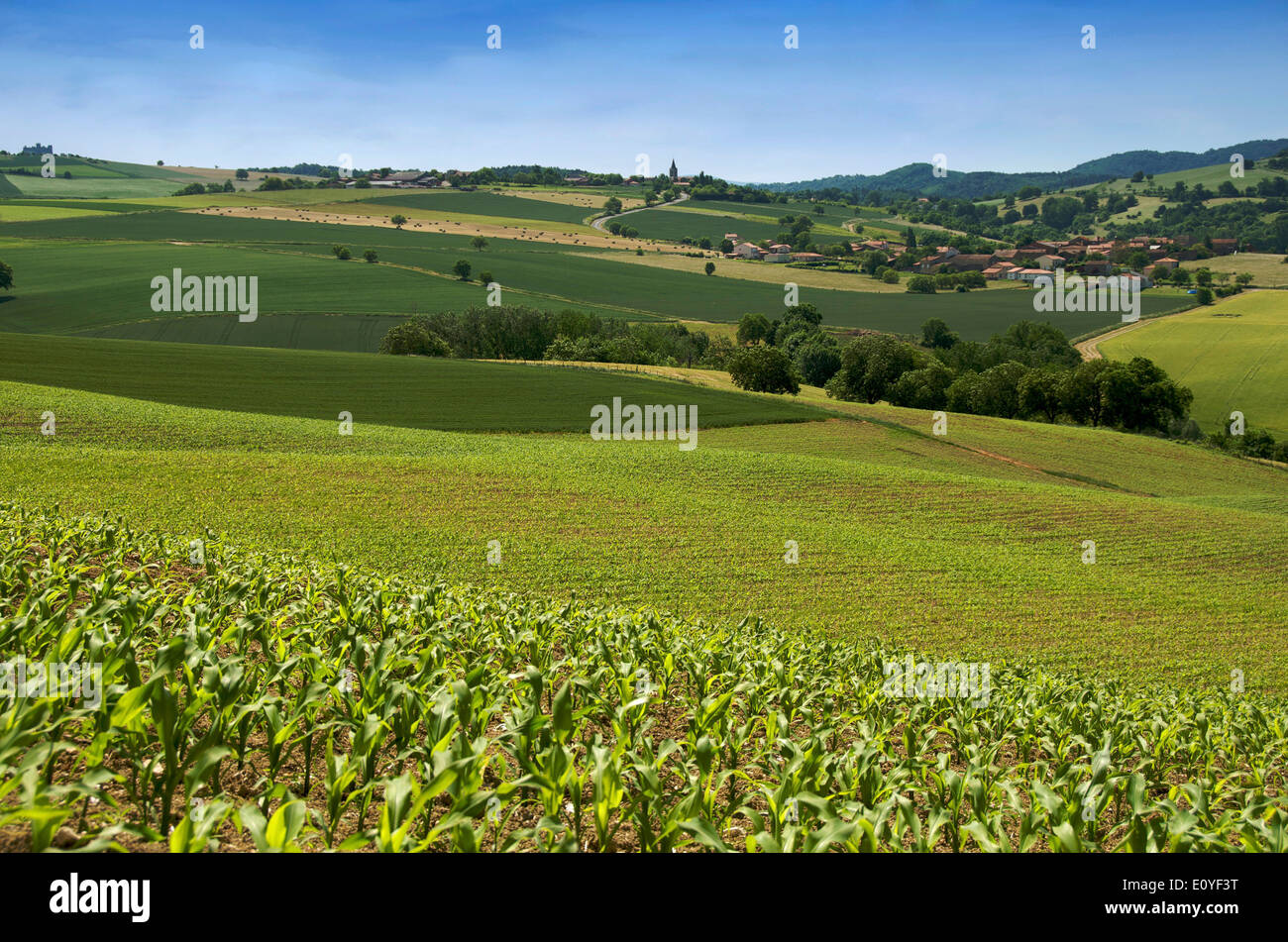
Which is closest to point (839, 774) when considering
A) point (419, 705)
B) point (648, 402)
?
point (419, 705)

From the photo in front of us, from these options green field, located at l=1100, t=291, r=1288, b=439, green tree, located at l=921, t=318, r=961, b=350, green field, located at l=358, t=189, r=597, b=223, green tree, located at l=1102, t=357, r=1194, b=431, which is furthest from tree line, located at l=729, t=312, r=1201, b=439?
green field, located at l=358, t=189, r=597, b=223

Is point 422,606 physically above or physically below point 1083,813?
above

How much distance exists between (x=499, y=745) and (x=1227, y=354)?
122 meters

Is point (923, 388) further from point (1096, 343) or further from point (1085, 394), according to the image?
point (1096, 343)

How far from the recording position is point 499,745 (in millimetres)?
5664

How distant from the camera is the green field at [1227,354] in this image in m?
83.6

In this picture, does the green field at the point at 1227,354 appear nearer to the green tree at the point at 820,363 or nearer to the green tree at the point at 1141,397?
the green tree at the point at 1141,397

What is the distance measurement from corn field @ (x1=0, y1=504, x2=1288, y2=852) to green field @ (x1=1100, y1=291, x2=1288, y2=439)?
293 ft

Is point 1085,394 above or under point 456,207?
under

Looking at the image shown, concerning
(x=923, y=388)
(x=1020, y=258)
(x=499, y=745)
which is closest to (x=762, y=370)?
(x=923, y=388)
